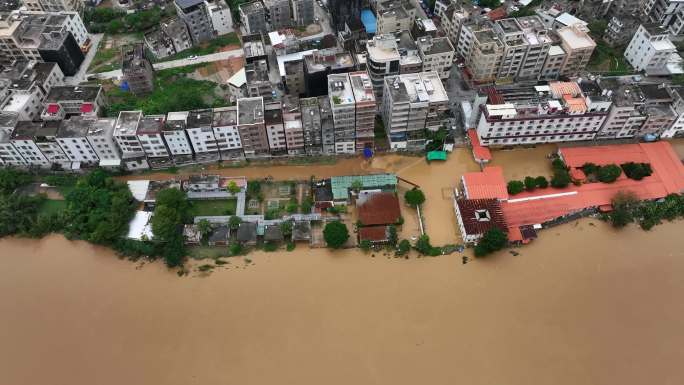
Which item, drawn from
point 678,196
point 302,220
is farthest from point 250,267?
point 678,196

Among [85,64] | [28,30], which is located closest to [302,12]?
[85,64]

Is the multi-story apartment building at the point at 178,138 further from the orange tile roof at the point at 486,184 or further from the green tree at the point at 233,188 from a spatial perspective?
the orange tile roof at the point at 486,184

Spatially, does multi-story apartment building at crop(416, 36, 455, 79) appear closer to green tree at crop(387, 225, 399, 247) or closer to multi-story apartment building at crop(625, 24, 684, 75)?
green tree at crop(387, 225, 399, 247)

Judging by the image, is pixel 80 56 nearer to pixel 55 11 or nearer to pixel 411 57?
pixel 55 11

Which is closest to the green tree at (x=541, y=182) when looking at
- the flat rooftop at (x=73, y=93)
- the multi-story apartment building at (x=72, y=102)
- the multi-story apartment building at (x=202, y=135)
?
the multi-story apartment building at (x=202, y=135)

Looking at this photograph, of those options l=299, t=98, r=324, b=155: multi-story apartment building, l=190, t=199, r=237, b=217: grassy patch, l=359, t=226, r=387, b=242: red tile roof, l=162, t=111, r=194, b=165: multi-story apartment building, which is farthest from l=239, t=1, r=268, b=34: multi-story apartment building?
l=359, t=226, r=387, b=242: red tile roof

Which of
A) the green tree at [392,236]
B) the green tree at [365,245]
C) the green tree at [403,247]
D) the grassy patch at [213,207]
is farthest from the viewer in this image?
the grassy patch at [213,207]

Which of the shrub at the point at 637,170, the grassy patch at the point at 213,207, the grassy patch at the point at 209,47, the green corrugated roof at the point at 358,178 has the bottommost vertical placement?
the grassy patch at the point at 213,207
